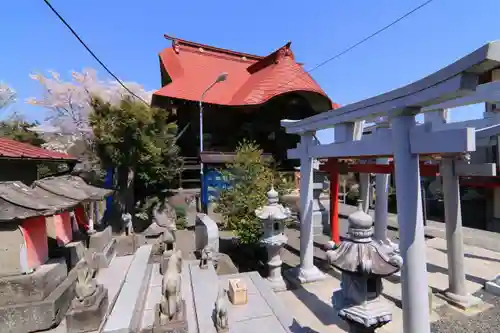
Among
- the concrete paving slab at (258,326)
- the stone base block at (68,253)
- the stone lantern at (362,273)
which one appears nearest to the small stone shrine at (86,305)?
the stone base block at (68,253)

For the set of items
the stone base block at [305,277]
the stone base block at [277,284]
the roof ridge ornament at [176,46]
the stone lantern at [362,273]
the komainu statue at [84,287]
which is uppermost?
the roof ridge ornament at [176,46]

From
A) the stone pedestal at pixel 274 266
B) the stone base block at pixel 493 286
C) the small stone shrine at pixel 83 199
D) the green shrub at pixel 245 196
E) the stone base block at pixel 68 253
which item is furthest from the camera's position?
the green shrub at pixel 245 196

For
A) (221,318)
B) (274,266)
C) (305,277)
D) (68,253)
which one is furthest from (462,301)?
(68,253)

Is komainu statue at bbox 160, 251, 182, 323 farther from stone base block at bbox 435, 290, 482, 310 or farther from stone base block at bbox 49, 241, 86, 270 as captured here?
stone base block at bbox 435, 290, 482, 310

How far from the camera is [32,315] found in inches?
169

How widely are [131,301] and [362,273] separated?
469cm

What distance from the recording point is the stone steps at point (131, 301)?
185 inches

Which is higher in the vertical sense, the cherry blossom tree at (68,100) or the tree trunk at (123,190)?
the cherry blossom tree at (68,100)

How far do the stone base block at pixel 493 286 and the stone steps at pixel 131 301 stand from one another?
8.53 metres

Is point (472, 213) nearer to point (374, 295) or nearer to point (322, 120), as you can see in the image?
point (322, 120)

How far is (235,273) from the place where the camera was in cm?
808

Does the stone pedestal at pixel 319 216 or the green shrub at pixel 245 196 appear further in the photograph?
the stone pedestal at pixel 319 216

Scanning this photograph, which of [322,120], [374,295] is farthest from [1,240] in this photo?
[322,120]

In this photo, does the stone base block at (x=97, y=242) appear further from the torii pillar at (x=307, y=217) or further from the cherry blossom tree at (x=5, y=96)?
the cherry blossom tree at (x=5, y=96)
